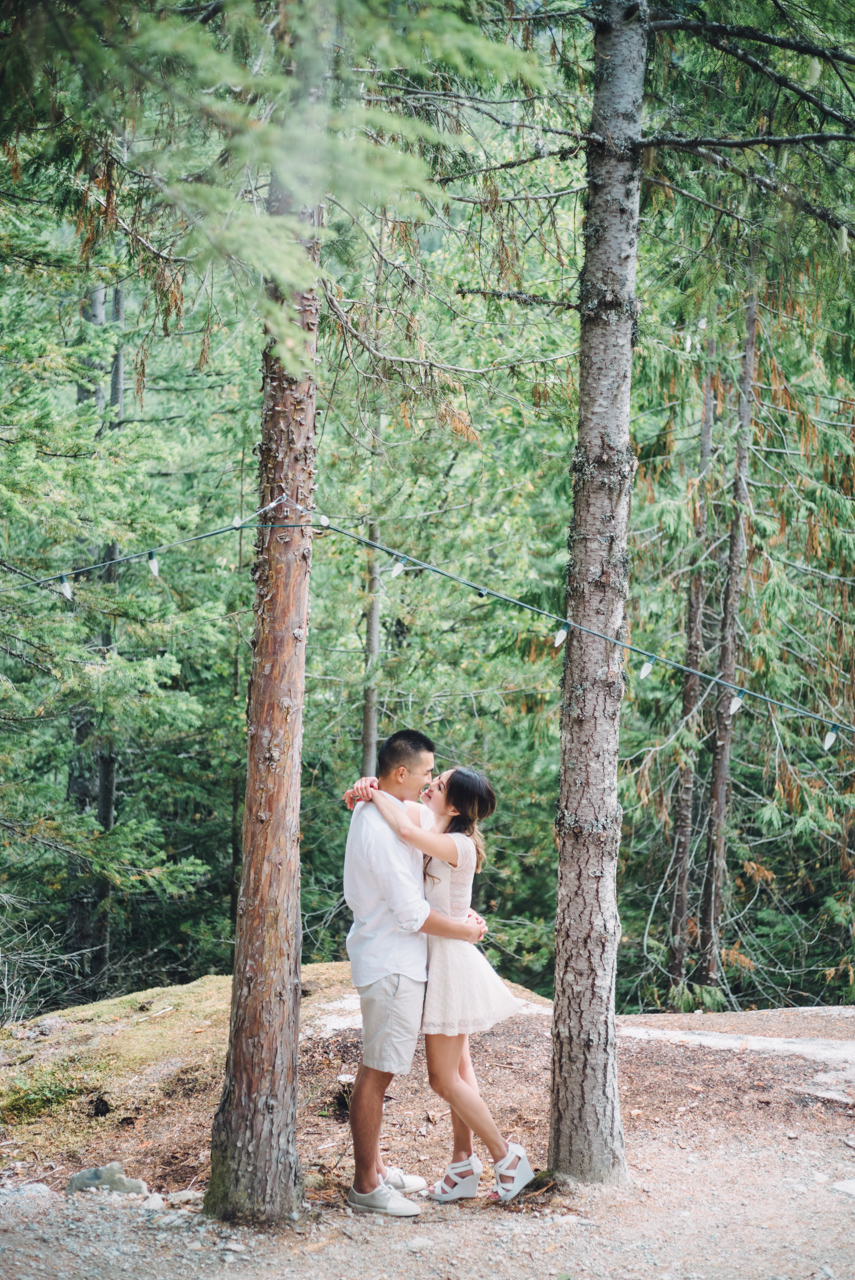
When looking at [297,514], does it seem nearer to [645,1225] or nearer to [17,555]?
[645,1225]

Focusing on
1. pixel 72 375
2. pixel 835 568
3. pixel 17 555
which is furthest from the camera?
pixel 835 568

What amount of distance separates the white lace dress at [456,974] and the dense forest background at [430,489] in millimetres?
1822

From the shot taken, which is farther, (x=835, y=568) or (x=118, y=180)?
(x=835, y=568)

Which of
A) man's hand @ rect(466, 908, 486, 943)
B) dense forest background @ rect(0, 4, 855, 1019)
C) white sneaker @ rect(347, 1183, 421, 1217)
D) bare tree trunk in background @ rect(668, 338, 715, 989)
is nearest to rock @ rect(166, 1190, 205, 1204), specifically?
white sneaker @ rect(347, 1183, 421, 1217)

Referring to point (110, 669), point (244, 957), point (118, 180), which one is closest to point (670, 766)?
point (110, 669)

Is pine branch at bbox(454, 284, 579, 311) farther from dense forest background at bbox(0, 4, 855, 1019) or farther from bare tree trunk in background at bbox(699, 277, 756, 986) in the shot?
bare tree trunk in background at bbox(699, 277, 756, 986)

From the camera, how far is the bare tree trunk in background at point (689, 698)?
395 inches

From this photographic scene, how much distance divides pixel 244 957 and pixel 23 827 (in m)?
4.58

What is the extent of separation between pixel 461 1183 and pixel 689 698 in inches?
269

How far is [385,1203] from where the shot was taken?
13.1ft

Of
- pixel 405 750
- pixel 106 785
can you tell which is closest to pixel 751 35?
pixel 405 750

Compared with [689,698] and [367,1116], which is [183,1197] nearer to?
[367,1116]

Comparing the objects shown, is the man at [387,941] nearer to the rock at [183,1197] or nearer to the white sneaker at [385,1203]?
the white sneaker at [385,1203]

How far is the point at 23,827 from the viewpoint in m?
7.75
